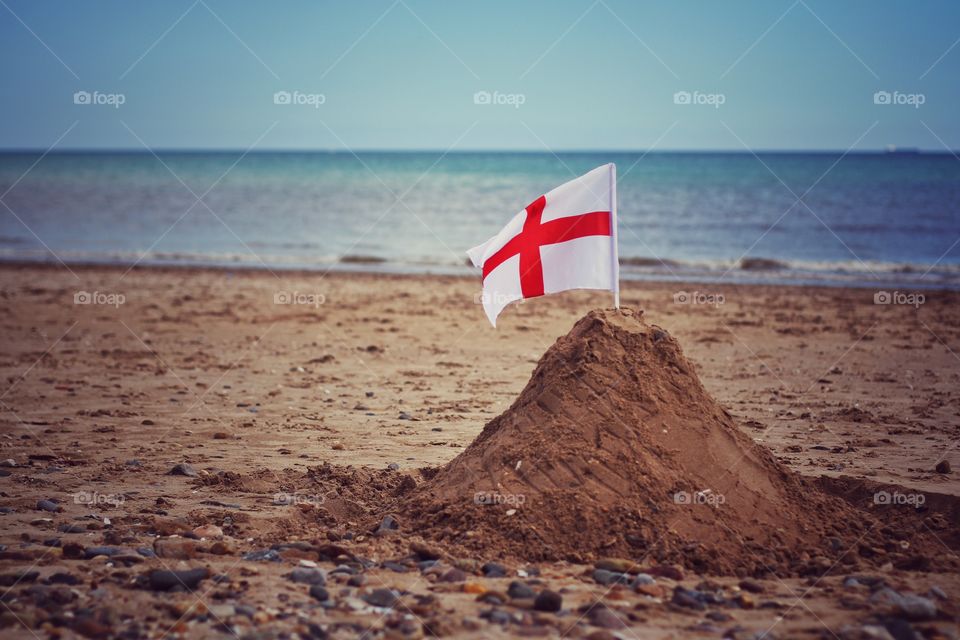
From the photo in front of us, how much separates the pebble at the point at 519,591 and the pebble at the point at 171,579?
191 centimetres

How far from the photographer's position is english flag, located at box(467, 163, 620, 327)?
21.5ft

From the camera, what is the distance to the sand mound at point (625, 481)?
570 cm

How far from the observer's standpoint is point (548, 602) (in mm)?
4832

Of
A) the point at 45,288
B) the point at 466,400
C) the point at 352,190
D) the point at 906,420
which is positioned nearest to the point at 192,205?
the point at 352,190

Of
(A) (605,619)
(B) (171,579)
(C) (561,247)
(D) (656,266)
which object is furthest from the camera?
(D) (656,266)

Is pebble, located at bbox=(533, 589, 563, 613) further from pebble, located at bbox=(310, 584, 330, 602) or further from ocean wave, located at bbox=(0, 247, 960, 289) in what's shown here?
ocean wave, located at bbox=(0, 247, 960, 289)

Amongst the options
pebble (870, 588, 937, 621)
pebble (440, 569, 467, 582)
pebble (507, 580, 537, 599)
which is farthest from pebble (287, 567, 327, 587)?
pebble (870, 588, 937, 621)

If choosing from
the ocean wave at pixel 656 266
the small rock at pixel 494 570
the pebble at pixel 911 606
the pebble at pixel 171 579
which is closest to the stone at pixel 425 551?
the small rock at pixel 494 570

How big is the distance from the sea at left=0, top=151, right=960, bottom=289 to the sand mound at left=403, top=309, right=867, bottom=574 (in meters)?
15.4

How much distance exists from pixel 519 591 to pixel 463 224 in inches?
1330

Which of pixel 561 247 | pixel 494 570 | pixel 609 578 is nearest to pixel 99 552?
pixel 494 570

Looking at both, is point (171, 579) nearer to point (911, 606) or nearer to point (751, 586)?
point (751, 586)

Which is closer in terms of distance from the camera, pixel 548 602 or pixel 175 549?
pixel 548 602

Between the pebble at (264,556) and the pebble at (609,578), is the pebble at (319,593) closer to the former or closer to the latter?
the pebble at (264,556)
